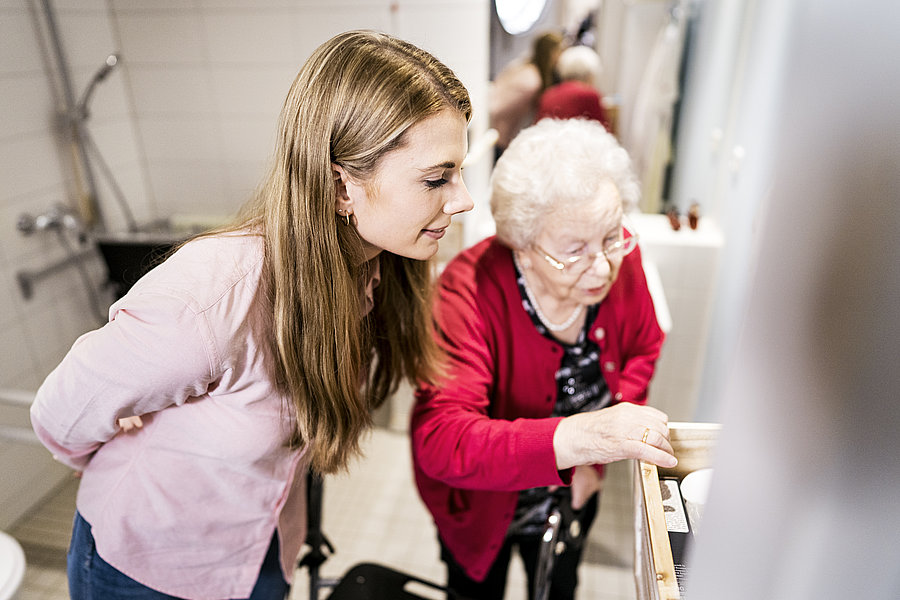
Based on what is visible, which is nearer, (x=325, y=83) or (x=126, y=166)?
(x=325, y=83)

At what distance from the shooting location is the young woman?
62 cm

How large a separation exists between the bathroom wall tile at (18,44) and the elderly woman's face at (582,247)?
1460 millimetres

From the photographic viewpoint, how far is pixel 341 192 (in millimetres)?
661

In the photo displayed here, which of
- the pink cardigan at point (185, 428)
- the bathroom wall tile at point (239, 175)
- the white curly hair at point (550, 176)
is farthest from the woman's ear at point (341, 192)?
the bathroom wall tile at point (239, 175)

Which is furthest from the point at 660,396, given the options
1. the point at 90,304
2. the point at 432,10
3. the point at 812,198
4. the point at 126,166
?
the point at 126,166

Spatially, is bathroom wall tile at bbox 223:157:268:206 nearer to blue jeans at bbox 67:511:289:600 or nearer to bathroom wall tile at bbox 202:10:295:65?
bathroom wall tile at bbox 202:10:295:65

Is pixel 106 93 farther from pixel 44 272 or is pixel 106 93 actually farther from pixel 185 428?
pixel 185 428

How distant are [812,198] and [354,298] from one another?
0.55 m

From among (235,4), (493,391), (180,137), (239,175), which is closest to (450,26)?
(235,4)

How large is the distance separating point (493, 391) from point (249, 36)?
1446 mm

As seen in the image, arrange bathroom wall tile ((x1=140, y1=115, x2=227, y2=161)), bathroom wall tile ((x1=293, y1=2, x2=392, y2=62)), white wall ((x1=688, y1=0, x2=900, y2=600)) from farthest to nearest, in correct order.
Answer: bathroom wall tile ((x1=140, y1=115, x2=227, y2=161)) → bathroom wall tile ((x1=293, y1=2, x2=392, y2=62)) → white wall ((x1=688, y1=0, x2=900, y2=600))

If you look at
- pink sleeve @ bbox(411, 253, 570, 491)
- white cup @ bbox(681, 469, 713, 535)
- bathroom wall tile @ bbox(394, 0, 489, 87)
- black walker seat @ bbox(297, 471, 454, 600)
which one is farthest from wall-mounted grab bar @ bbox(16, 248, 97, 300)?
white cup @ bbox(681, 469, 713, 535)

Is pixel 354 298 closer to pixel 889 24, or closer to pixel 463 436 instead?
pixel 463 436

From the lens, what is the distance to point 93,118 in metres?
1.84
